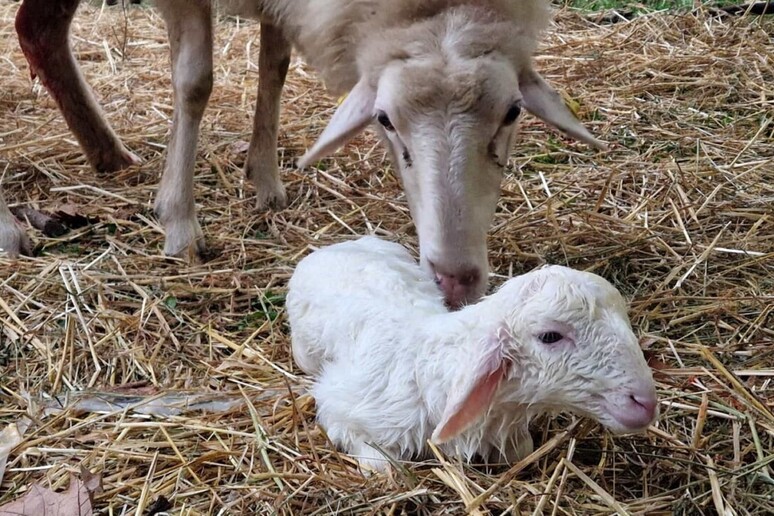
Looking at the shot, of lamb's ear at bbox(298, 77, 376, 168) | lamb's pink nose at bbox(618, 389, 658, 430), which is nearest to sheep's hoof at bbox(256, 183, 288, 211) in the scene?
lamb's ear at bbox(298, 77, 376, 168)

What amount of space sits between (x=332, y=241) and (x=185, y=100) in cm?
84

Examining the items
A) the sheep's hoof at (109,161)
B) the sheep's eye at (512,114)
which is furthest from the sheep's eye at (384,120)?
the sheep's hoof at (109,161)

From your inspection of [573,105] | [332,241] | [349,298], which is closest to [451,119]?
[349,298]

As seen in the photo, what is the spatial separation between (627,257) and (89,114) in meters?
2.62

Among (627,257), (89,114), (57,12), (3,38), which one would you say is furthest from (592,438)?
(3,38)

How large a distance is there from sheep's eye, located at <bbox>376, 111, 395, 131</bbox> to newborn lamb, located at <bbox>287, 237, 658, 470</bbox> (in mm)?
505

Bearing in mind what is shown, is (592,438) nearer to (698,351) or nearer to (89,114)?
(698,351)

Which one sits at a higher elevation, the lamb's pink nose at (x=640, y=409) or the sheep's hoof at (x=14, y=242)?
the lamb's pink nose at (x=640, y=409)

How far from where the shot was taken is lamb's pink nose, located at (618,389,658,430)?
1627 millimetres

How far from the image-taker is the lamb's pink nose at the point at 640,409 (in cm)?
163

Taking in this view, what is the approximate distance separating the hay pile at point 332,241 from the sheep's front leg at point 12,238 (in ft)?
0.23

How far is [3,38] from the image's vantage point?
647 centimetres

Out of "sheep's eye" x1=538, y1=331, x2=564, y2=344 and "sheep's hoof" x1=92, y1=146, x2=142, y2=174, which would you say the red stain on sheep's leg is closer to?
"sheep's hoof" x1=92, y1=146, x2=142, y2=174

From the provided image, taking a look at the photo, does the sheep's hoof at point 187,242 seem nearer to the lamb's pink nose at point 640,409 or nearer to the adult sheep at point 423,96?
the adult sheep at point 423,96
